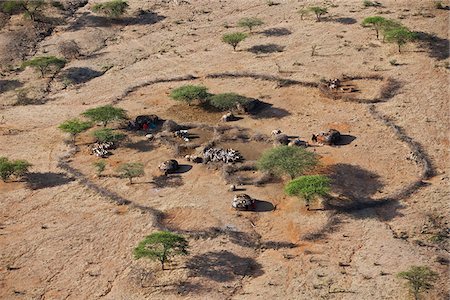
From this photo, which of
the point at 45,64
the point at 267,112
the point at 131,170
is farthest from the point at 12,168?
the point at 267,112

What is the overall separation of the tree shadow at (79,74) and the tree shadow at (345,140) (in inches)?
813

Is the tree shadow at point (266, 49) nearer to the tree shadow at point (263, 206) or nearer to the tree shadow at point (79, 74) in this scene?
the tree shadow at point (79, 74)

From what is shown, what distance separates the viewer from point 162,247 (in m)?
25.9

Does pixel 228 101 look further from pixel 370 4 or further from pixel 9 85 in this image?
pixel 370 4

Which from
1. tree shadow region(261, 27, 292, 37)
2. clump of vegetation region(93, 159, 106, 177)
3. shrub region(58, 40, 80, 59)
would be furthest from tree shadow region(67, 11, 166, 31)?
clump of vegetation region(93, 159, 106, 177)

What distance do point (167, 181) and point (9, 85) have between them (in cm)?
1962

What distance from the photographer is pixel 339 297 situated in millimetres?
23250

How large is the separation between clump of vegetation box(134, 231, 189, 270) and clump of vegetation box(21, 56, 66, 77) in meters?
24.2

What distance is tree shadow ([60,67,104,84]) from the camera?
149 ft

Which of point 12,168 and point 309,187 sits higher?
point 12,168

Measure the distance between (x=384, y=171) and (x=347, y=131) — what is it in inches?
189

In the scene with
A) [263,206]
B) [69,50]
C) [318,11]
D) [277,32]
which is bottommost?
[263,206]

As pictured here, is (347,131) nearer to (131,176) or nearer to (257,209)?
(257,209)

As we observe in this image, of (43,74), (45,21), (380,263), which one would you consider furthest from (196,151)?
(45,21)
